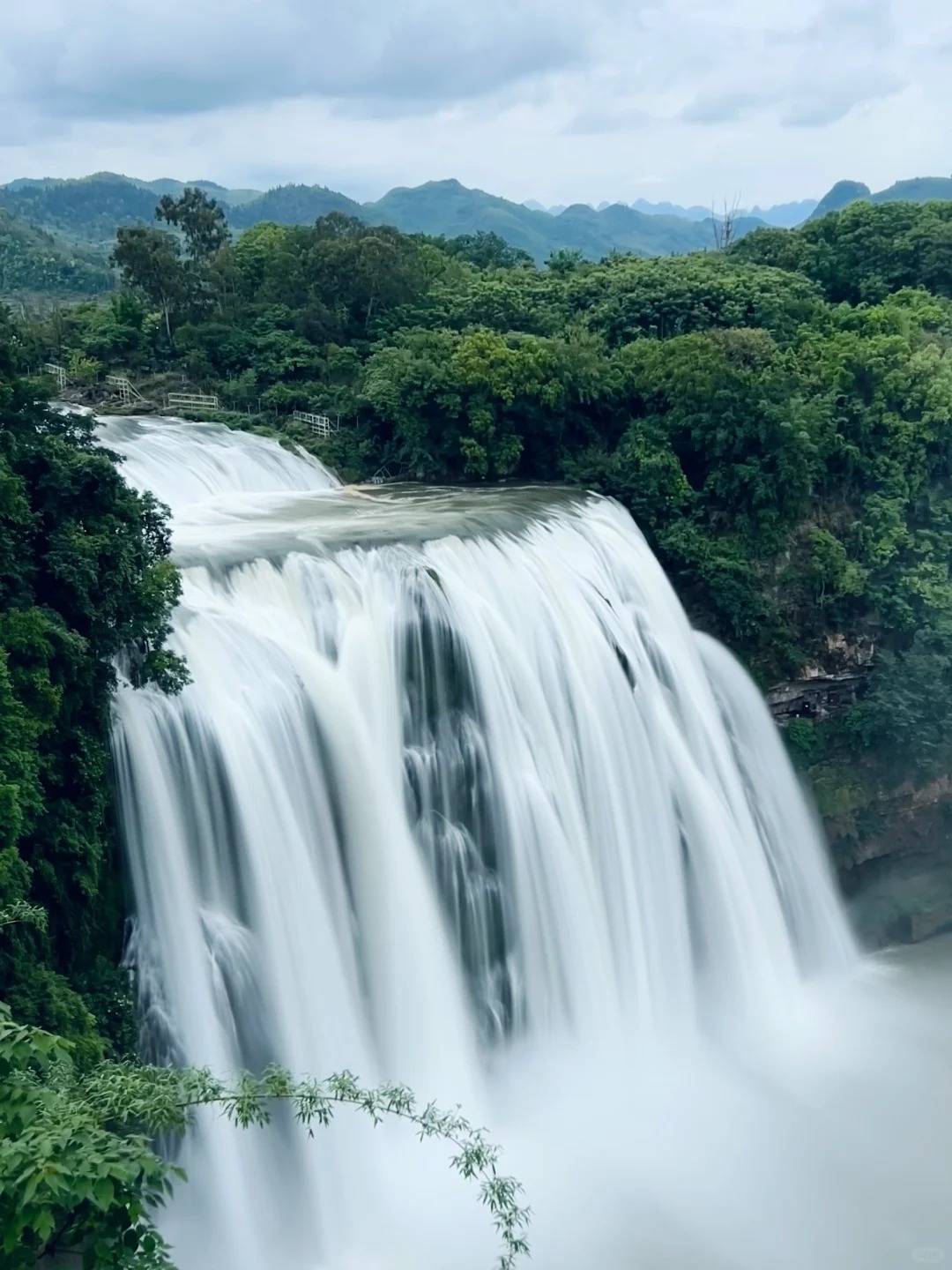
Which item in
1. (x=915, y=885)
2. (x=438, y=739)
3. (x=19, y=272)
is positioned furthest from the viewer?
(x=19, y=272)

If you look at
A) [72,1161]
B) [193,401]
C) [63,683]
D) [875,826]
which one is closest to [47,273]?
[193,401]

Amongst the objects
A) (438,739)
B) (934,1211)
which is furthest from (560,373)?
(934,1211)

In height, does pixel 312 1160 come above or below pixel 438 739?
below

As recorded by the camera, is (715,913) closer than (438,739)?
No

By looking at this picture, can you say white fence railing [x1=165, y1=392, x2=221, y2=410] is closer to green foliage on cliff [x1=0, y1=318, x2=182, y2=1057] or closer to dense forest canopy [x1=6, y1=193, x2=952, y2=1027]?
dense forest canopy [x1=6, y1=193, x2=952, y2=1027]

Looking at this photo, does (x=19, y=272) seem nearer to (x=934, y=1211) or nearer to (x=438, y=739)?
(x=438, y=739)

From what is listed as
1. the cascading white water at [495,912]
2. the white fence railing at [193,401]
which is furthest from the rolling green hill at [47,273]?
the cascading white water at [495,912]
